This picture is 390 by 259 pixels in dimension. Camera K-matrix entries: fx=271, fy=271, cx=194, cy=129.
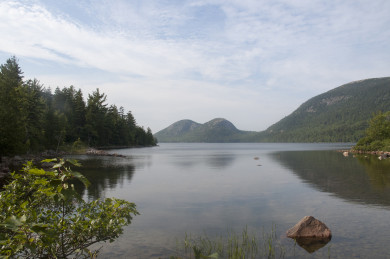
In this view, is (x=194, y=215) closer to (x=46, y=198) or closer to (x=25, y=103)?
(x=46, y=198)

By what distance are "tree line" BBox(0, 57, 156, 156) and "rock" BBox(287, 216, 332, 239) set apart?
4197 cm

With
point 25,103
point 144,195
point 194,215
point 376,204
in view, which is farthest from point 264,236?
point 25,103

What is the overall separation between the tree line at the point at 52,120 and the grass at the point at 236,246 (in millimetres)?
38658

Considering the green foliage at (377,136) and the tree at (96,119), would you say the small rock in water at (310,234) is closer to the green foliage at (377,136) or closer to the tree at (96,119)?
the green foliage at (377,136)

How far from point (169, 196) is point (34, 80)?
81577mm

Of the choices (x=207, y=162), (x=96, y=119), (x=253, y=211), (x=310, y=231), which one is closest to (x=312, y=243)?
(x=310, y=231)

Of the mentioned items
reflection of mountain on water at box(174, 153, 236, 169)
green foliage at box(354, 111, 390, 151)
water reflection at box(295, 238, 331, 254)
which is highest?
green foliage at box(354, 111, 390, 151)

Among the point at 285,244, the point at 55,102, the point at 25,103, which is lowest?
the point at 285,244

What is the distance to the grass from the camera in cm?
1175

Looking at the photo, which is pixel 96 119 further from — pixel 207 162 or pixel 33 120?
pixel 207 162

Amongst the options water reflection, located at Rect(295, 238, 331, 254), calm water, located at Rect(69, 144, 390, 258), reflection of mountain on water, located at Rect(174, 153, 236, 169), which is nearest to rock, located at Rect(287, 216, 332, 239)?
water reflection, located at Rect(295, 238, 331, 254)

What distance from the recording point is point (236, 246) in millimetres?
12180

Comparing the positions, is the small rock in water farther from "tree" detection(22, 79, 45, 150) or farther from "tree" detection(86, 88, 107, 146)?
"tree" detection(86, 88, 107, 146)

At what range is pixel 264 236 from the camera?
14055 millimetres
